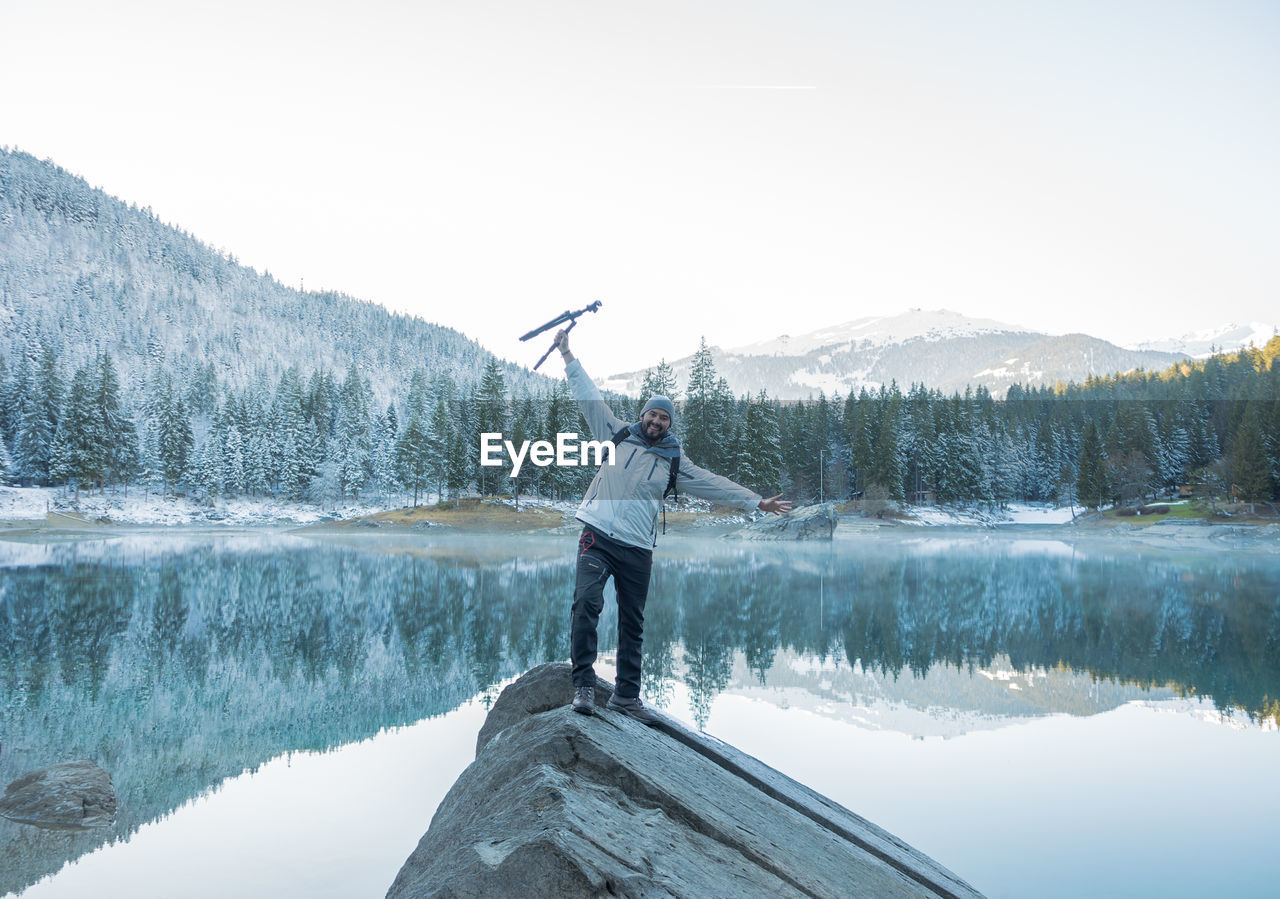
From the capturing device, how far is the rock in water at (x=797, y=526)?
55469mm

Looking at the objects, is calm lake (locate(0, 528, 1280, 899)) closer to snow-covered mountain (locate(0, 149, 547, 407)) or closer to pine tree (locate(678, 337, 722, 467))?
pine tree (locate(678, 337, 722, 467))

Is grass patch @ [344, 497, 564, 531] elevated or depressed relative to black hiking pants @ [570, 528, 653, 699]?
depressed

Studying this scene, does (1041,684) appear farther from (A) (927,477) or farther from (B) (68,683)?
(A) (927,477)

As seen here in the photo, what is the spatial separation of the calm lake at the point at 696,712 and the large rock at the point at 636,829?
2.66 m

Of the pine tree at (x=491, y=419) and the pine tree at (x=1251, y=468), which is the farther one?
the pine tree at (x=491, y=419)

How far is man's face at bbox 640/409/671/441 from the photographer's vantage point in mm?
6375

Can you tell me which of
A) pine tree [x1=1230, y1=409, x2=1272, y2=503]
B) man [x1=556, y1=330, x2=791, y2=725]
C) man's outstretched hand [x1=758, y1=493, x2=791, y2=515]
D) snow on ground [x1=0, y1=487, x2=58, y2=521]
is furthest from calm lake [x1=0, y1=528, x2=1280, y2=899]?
pine tree [x1=1230, y1=409, x2=1272, y2=503]

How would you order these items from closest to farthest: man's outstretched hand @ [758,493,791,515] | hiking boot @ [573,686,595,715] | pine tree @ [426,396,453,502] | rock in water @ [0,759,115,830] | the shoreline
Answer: hiking boot @ [573,686,595,715], man's outstretched hand @ [758,493,791,515], rock in water @ [0,759,115,830], the shoreline, pine tree @ [426,396,453,502]

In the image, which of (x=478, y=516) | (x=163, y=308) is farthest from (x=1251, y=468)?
(x=163, y=308)

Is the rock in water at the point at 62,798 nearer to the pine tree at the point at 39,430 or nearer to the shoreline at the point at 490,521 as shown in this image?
the shoreline at the point at 490,521

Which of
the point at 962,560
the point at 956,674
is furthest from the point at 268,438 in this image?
the point at 956,674
